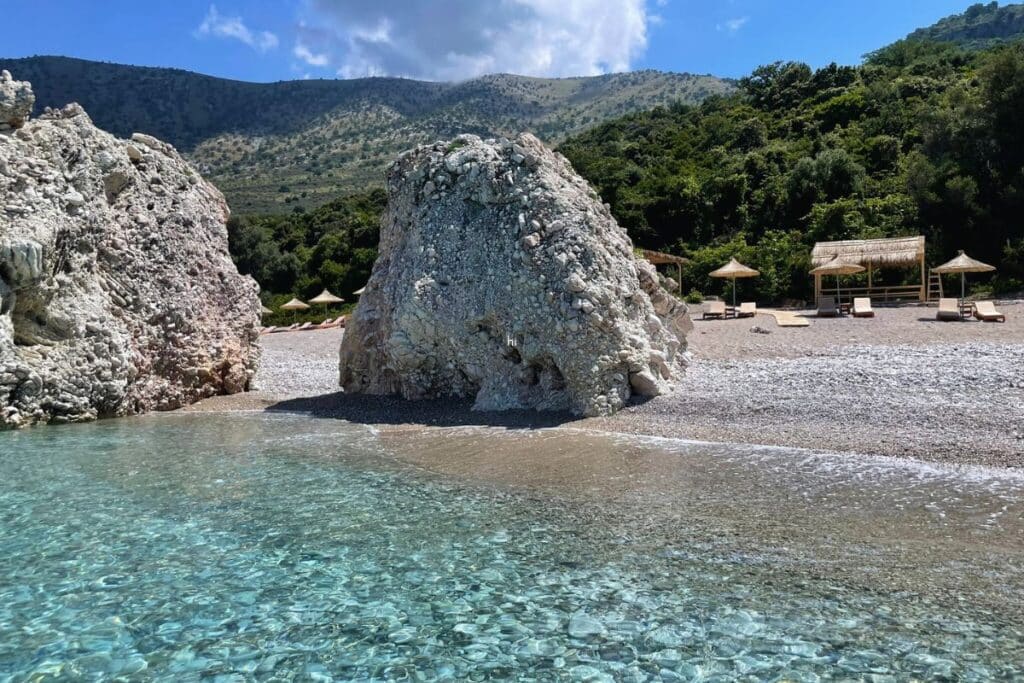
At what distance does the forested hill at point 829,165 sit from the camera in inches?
1121

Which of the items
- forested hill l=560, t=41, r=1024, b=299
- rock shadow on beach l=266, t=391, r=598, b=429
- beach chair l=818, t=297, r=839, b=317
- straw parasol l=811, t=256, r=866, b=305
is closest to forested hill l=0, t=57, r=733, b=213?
forested hill l=560, t=41, r=1024, b=299

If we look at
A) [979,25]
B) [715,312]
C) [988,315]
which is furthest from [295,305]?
[979,25]

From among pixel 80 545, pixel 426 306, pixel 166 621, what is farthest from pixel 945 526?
pixel 426 306

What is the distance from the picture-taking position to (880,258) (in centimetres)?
2594

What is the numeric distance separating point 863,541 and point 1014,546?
99 centimetres

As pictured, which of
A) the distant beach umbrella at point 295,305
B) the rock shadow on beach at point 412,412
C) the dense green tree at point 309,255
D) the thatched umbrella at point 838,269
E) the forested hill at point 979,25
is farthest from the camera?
the forested hill at point 979,25

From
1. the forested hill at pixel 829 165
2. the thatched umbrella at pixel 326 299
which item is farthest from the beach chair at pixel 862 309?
the thatched umbrella at pixel 326 299

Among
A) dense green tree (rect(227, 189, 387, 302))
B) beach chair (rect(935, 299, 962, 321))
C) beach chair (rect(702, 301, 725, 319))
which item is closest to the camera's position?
beach chair (rect(935, 299, 962, 321))

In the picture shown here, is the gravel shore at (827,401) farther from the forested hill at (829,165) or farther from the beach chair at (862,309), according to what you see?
the forested hill at (829,165)

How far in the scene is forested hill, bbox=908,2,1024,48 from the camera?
12800cm

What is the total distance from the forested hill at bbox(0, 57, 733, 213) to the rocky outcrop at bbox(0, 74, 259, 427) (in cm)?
5475

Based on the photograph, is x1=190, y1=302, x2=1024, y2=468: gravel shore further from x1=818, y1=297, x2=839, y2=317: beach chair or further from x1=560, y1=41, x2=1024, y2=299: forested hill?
x1=560, y1=41, x2=1024, y2=299: forested hill

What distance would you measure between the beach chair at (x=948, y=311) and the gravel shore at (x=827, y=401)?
258 centimetres

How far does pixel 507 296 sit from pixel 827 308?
15384 mm
